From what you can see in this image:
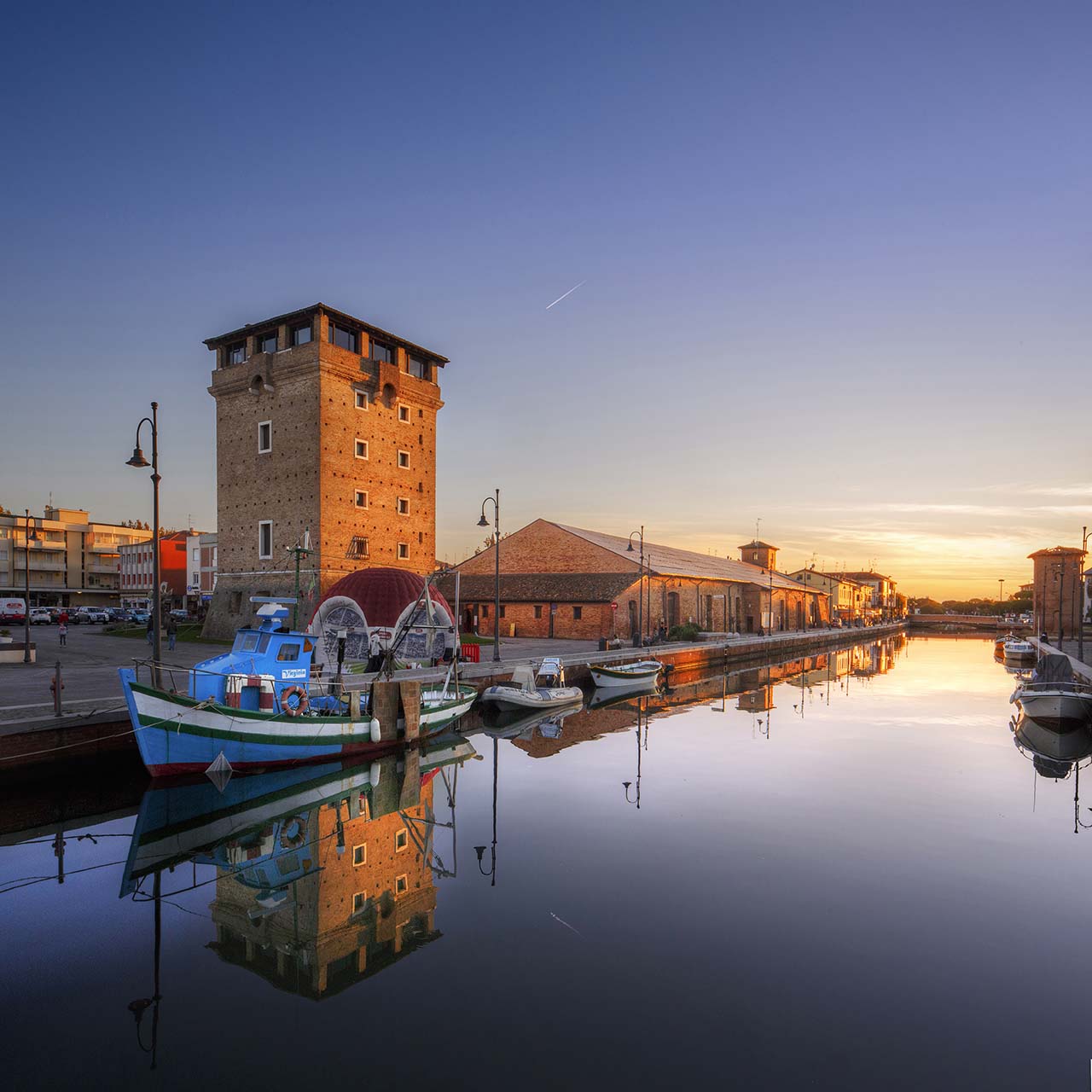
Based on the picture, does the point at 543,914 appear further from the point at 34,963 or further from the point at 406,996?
the point at 34,963

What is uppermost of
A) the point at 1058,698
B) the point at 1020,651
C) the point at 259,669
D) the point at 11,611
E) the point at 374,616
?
the point at 374,616

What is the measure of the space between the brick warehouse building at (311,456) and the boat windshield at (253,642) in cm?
1811

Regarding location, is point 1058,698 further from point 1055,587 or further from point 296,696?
point 1055,587

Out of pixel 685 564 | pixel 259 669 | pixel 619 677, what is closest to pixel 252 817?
pixel 259 669

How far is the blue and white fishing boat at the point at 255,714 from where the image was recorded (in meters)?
17.2

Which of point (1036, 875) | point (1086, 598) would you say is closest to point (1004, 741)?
point (1036, 875)

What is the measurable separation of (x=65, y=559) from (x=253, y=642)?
9923 centimetres

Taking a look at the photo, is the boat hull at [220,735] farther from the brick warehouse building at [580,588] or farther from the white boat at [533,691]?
the brick warehouse building at [580,588]

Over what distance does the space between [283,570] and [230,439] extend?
968 cm

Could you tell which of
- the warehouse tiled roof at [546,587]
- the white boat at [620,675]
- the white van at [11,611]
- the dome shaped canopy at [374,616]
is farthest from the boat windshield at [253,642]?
the white van at [11,611]

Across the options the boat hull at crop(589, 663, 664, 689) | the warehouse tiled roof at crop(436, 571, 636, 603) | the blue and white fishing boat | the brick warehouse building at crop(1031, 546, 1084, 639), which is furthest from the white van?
the brick warehouse building at crop(1031, 546, 1084, 639)

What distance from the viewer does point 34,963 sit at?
9.45m

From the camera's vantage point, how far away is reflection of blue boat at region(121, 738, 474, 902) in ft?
43.4

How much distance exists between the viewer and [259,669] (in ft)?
67.3
